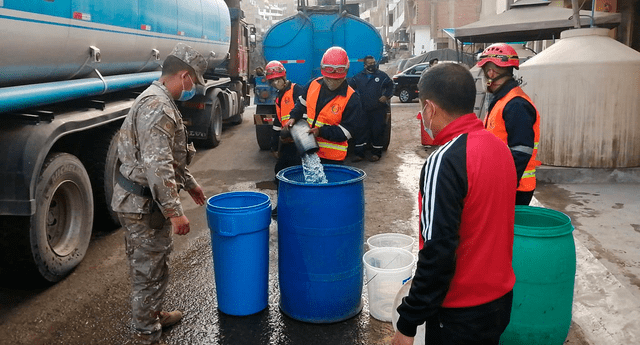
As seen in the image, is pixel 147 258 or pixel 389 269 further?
pixel 389 269

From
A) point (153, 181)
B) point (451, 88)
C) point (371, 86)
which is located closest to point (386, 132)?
point (371, 86)

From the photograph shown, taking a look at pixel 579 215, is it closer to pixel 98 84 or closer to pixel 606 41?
pixel 606 41

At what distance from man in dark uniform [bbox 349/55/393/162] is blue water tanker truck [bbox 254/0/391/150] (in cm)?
72

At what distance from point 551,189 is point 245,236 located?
508 centimetres

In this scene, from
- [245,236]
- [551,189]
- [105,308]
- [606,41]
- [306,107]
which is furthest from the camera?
[606,41]

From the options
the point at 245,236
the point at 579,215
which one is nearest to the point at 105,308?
the point at 245,236

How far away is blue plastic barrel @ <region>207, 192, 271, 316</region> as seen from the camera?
11.2ft

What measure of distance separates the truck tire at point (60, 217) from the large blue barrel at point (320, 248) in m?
1.85

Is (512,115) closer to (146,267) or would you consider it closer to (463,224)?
(463,224)

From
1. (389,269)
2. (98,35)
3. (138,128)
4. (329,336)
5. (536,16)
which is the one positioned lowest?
(329,336)

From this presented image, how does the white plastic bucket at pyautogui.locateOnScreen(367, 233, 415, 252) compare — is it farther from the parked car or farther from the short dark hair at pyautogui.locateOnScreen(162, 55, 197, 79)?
the parked car

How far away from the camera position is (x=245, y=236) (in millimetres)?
3484

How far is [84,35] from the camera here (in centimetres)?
473

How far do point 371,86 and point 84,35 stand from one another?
5.31 m
